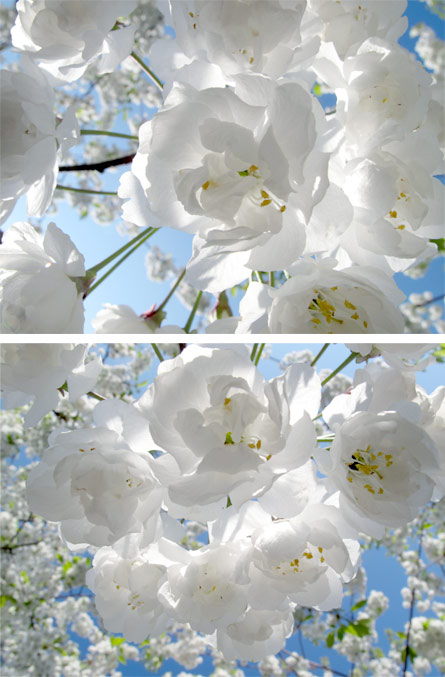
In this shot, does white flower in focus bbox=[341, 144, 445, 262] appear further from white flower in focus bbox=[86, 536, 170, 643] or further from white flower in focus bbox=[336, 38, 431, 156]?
white flower in focus bbox=[86, 536, 170, 643]

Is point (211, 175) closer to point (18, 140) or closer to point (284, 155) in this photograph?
point (284, 155)

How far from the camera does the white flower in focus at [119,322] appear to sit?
664 mm

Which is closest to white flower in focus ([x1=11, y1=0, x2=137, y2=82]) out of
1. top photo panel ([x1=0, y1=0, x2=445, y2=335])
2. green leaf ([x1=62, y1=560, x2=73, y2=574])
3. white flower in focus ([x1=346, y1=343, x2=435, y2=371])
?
top photo panel ([x1=0, y1=0, x2=445, y2=335])

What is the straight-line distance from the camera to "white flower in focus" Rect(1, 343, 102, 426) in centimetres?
58

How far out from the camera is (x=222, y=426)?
0.51 metres

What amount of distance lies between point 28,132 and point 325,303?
322 millimetres

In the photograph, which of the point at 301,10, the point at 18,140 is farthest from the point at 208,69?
the point at 18,140

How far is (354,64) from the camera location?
52 centimetres

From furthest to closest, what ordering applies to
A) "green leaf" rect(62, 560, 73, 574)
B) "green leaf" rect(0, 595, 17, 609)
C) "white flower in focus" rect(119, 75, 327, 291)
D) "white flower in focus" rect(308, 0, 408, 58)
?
"green leaf" rect(62, 560, 73, 574) < "green leaf" rect(0, 595, 17, 609) < "white flower in focus" rect(308, 0, 408, 58) < "white flower in focus" rect(119, 75, 327, 291)

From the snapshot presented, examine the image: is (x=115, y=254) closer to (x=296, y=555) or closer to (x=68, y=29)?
(x=68, y=29)

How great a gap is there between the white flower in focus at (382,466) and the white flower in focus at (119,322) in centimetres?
24

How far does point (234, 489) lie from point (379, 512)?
148mm

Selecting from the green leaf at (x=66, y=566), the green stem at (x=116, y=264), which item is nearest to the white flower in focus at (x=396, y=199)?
the green stem at (x=116, y=264)

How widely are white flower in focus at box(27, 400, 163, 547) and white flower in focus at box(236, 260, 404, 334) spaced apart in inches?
→ 6.1
